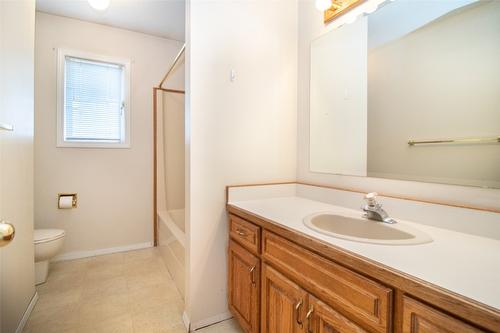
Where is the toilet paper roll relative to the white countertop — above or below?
below

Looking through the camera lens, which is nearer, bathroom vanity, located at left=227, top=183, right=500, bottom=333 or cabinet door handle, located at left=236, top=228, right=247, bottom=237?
bathroom vanity, located at left=227, top=183, right=500, bottom=333

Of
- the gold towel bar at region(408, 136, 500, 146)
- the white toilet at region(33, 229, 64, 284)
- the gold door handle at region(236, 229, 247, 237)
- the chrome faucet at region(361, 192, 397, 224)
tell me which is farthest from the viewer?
the white toilet at region(33, 229, 64, 284)

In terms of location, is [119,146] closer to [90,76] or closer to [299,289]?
[90,76]

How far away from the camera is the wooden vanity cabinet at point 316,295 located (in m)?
0.57

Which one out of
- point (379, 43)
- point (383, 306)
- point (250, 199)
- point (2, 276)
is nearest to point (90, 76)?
point (2, 276)

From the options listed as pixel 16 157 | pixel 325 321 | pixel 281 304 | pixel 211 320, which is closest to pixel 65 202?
pixel 16 157

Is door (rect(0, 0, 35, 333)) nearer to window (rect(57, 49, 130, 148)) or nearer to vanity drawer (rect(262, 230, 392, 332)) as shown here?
window (rect(57, 49, 130, 148))

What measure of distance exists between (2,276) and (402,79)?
7.70ft

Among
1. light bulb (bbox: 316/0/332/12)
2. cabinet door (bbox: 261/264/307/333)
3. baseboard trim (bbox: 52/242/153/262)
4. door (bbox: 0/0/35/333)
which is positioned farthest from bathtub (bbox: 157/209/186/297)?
light bulb (bbox: 316/0/332/12)

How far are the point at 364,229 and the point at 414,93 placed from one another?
2.32 feet

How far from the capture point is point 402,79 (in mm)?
1224

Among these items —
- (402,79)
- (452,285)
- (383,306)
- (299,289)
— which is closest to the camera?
(452,285)

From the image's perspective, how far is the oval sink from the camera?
0.92 metres

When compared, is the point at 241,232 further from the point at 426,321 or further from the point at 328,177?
the point at 426,321
